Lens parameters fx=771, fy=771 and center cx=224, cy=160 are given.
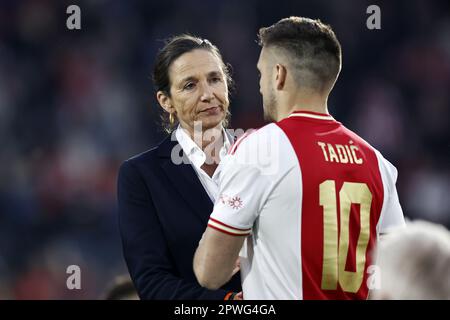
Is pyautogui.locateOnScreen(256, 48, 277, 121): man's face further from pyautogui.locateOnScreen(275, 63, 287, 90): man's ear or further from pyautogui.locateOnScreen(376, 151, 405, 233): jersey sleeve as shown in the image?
pyautogui.locateOnScreen(376, 151, 405, 233): jersey sleeve

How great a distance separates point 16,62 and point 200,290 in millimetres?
5993

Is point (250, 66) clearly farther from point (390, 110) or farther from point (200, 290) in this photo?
point (200, 290)

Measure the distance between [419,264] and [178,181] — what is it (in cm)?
142

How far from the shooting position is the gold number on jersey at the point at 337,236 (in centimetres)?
253

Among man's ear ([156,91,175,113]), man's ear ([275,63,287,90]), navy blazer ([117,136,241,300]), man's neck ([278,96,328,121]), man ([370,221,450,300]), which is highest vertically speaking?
man's ear ([275,63,287,90])

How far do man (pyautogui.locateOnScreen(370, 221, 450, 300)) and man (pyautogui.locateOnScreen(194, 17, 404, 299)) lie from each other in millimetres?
535

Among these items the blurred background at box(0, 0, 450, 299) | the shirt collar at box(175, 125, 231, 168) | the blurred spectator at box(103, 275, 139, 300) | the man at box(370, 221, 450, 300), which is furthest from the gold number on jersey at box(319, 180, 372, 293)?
the blurred background at box(0, 0, 450, 299)

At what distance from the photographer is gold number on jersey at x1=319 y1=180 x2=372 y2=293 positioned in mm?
2529

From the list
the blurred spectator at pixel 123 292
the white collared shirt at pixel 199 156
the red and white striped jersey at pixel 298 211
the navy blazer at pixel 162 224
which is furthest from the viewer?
the blurred spectator at pixel 123 292

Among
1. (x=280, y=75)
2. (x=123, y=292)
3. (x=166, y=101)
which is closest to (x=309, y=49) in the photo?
(x=280, y=75)

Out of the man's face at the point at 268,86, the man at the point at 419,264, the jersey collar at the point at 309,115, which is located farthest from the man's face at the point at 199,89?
the man at the point at 419,264

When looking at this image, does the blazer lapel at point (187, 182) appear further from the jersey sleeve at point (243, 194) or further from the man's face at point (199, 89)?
the jersey sleeve at point (243, 194)

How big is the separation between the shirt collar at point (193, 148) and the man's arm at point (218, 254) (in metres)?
0.77
